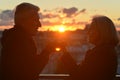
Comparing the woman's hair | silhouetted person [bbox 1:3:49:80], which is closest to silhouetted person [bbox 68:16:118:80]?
the woman's hair

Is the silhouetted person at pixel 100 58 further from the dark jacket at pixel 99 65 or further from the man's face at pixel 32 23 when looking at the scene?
the man's face at pixel 32 23

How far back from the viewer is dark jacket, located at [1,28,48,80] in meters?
4.93

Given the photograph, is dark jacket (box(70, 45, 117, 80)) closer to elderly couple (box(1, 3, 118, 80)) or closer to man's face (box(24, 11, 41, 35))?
elderly couple (box(1, 3, 118, 80))

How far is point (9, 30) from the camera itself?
499 cm

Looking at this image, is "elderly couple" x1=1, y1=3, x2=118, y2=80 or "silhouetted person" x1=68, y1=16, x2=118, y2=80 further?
"silhouetted person" x1=68, y1=16, x2=118, y2=80

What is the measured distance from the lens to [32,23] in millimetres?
5031

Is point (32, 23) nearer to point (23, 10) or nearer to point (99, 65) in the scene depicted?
point (23, 10)

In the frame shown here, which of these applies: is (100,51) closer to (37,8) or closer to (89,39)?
(89,39)

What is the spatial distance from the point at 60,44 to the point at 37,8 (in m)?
0.41

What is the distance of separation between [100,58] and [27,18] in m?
0.80

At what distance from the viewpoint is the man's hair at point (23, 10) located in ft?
16.5

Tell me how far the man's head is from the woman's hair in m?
0.54

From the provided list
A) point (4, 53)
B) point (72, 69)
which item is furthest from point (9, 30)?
point (72, 69)

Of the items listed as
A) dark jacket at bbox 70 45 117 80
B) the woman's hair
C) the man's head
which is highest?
the man's head
